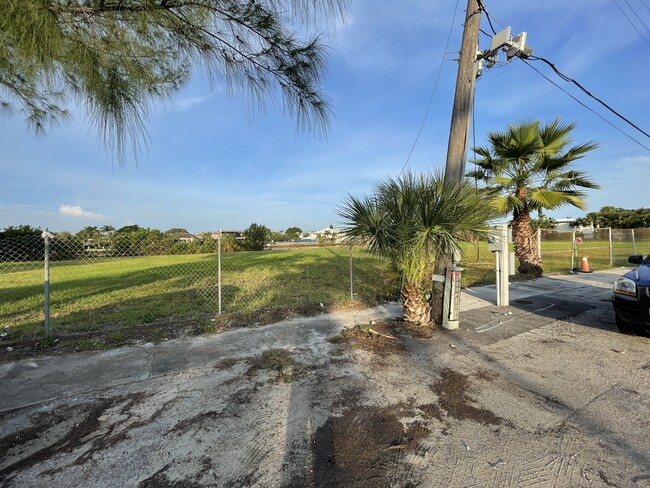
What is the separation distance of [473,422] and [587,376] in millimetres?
1861

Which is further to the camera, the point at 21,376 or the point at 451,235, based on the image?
the point at 451,235

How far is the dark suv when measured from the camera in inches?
161

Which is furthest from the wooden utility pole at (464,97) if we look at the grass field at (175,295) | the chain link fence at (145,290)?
the grass field at (175,295)

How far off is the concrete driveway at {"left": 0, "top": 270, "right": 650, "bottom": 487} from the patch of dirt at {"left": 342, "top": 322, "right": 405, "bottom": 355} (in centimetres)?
5

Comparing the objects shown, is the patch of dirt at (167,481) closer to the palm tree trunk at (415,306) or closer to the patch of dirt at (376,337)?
the patch of dirt at (376,337)

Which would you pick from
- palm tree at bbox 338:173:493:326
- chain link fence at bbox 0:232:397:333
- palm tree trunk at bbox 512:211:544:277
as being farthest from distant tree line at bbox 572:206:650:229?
palm tree at bbox 338:173:493:326

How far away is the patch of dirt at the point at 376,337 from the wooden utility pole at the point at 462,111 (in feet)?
3.11

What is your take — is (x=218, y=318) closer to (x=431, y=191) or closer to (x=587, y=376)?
(x=431, y=191)

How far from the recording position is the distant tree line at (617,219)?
3913cm

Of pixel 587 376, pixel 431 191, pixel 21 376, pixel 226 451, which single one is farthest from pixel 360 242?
pixel 21 376

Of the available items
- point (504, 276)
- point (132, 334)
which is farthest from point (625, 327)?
point (132, 334)

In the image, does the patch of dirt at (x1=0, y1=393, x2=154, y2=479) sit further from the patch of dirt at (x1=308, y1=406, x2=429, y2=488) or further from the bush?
the bush

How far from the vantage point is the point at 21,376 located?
3.51 metres

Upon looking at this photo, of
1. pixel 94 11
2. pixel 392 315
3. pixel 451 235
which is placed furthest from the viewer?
pixel 392 315
